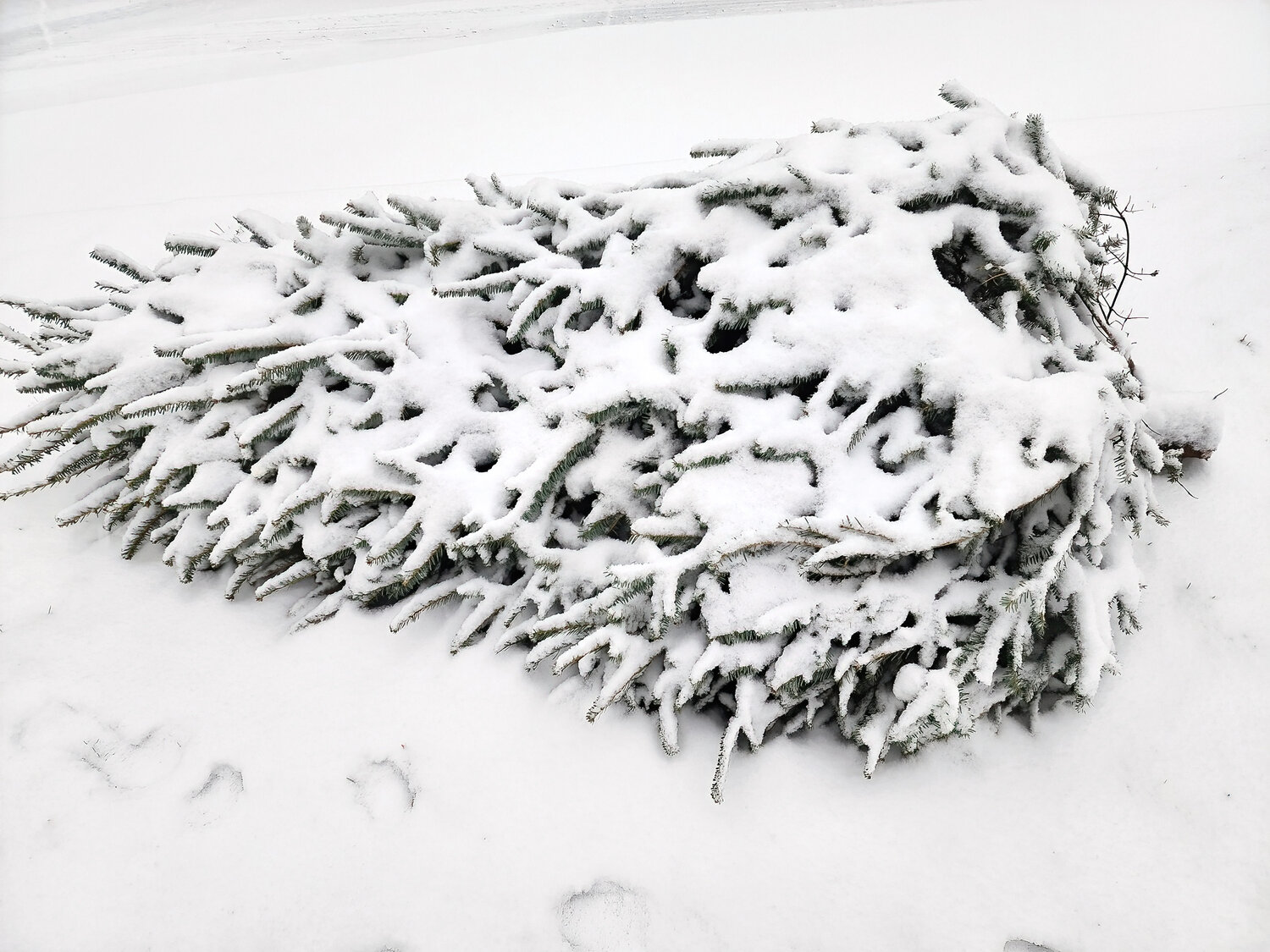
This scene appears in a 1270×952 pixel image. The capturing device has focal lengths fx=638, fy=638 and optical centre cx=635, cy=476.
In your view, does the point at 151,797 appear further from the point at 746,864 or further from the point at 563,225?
the point at 563,225

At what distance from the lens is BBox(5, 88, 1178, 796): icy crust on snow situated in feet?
6.56

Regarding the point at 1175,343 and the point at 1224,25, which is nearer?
the point at 1175,343

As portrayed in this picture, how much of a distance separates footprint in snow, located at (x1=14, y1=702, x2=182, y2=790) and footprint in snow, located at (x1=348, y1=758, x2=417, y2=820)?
70cm

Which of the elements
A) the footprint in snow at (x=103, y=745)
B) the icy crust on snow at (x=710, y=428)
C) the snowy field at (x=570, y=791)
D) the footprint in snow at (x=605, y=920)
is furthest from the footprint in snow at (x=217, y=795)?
the footprint in snow at (x=605, y=920)

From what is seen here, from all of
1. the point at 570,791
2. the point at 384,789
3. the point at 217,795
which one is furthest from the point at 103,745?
the point at 570,791

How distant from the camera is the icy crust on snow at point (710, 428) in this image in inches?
78.7

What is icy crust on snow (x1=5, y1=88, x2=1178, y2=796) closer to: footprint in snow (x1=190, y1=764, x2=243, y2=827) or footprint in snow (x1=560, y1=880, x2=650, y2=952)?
footprint in snow (x1=560, y1=880, x2=650, y2=952)

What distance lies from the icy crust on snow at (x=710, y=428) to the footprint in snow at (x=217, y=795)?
1.97 ft

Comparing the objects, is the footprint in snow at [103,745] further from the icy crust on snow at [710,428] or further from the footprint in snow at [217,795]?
the icy crust on snow at [710,428]

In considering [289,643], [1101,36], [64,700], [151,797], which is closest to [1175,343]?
[289,643]

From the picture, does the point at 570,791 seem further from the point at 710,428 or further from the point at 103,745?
the point at 103,745

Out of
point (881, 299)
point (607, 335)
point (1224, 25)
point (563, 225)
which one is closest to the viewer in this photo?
point (881, 299)

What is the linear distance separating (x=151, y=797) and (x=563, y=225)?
2588 millimetres

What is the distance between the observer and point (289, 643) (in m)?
2.54
